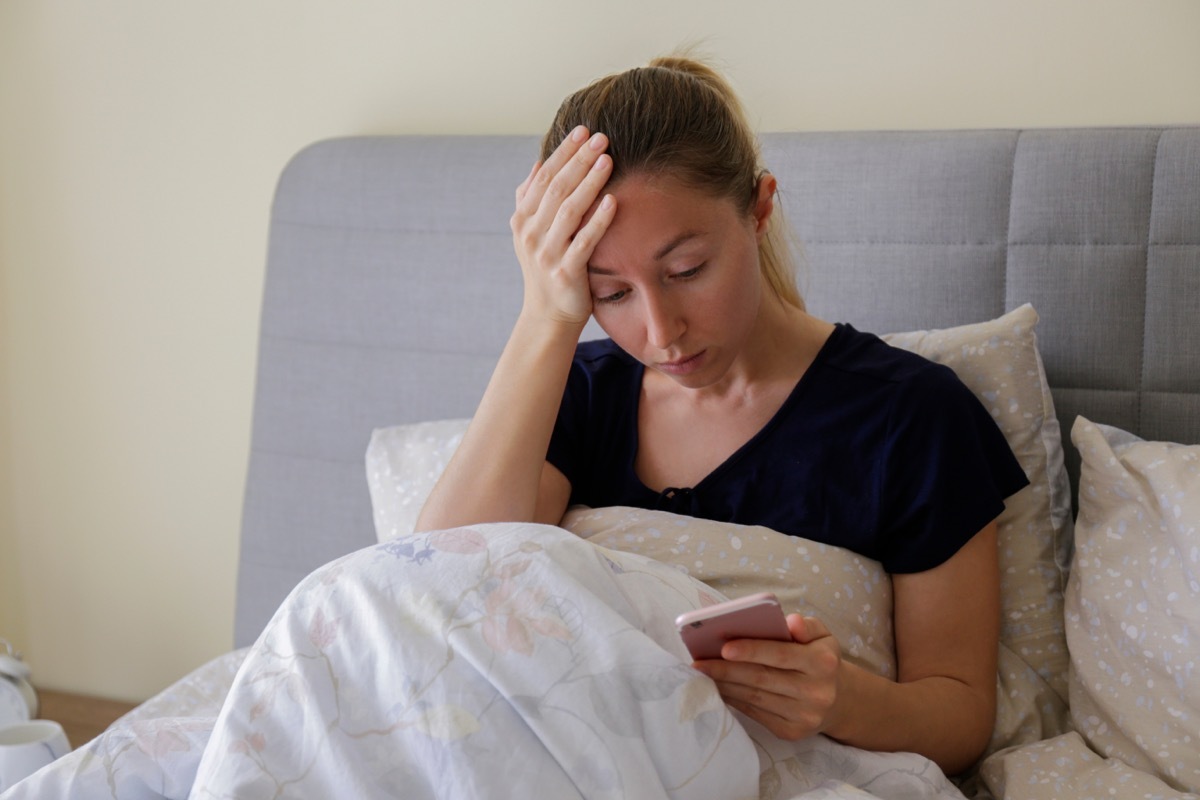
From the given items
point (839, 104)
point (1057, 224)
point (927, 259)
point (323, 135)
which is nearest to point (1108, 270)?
point (1057, 224)

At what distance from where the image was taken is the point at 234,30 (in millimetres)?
2133

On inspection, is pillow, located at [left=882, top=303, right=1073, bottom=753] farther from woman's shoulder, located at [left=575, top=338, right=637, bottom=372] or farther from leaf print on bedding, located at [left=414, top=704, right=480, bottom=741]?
leaf print on bedding, located at [left=414, top=704, right=480, bottom=741]

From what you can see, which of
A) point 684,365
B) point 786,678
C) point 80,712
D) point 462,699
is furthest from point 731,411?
point 80,712

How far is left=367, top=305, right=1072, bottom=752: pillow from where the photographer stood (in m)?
1.37

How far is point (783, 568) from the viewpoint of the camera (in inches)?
49.9

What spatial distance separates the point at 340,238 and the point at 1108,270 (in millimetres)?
1124

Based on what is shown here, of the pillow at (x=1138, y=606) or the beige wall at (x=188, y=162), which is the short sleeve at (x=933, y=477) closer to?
the pillow at (x=1138, y=606)

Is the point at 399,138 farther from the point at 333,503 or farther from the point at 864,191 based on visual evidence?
the point at 864,191

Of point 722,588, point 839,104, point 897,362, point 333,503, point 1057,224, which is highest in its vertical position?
point 839,104

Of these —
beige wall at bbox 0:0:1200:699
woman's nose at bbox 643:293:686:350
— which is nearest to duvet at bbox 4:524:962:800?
woman's nose at bbox 643:293:686:350

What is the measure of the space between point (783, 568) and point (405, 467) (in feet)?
1.94

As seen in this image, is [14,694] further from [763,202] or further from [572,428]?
[763,202]

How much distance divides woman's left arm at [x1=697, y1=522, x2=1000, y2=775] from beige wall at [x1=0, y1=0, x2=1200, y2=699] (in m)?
0.72

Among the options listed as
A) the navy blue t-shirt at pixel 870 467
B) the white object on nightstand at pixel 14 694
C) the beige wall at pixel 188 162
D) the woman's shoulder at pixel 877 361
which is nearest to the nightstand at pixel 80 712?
the beige wall at pixel 188 162
